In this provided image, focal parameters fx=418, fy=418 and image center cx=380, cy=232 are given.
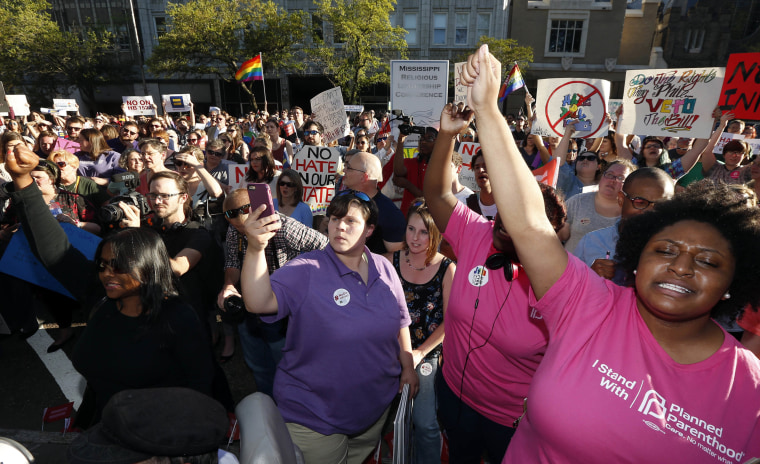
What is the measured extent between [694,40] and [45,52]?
4954 centimetres

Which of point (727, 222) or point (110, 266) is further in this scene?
point (110, 266)

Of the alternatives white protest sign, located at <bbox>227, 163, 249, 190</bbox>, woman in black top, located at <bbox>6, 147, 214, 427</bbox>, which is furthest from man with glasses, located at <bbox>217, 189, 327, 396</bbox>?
white protest sign, located at <bbox>227, 163, 249, 190</bbox>

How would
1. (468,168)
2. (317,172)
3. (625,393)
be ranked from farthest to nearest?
(468,168), (317,172), (625,393)

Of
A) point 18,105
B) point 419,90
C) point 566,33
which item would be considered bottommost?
point 18,105

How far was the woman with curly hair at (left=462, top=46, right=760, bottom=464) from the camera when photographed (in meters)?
1.10

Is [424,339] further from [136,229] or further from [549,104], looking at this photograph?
[549,104]

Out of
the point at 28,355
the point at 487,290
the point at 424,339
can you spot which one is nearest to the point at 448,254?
the point at 424,339

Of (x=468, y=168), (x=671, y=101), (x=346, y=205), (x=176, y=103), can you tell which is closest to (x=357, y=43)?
(x=176, y=103)

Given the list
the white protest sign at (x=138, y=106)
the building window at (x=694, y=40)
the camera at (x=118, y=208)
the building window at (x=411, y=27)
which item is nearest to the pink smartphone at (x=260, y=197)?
the camera at (x=118, y=208)

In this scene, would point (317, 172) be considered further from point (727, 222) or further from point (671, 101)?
point (727, 222)

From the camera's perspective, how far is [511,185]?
118cm

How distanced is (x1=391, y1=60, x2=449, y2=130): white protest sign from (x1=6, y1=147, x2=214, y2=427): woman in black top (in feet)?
15.0

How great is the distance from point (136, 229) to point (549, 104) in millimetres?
5336

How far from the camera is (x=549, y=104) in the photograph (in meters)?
5.71
